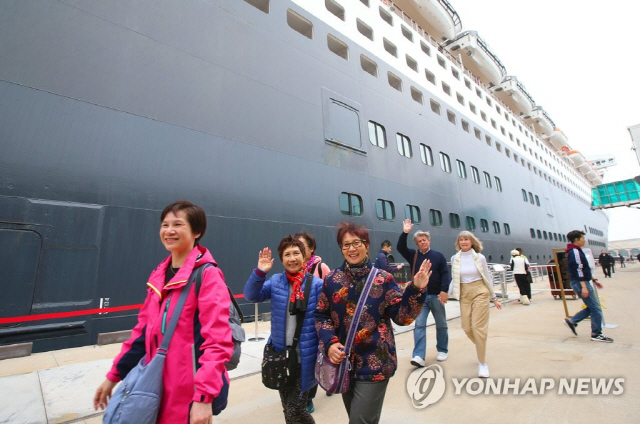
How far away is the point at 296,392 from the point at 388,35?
1375cm

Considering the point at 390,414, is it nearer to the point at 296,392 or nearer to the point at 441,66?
the point at 296,392

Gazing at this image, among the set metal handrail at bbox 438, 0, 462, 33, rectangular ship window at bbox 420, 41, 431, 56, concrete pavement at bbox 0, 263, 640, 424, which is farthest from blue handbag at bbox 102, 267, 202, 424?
metal handrail at bbox 438, 0, 462, 33

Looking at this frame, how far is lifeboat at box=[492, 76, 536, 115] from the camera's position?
24.8 m

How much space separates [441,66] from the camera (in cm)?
1641

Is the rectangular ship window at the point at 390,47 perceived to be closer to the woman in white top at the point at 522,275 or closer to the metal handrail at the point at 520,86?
the woman in white top at the point at 522,275

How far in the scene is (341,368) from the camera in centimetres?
155

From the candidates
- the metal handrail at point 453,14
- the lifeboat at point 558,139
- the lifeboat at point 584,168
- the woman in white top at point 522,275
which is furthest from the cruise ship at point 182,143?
the lifeboat at point 584,168

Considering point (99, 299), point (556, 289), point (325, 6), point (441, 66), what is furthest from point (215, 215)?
point (441, 66)

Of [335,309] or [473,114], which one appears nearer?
[335,309]

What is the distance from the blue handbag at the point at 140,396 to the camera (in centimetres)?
111

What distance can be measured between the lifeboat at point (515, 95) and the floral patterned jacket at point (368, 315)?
94.0 feet

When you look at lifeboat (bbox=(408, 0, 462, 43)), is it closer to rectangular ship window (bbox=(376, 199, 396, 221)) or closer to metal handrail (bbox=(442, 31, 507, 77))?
metal handrail (bbox=(442, 31, 507, 77))

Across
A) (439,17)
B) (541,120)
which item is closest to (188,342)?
(439,17)

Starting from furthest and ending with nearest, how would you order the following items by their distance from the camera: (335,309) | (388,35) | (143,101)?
(388,35) < (143,101) < (335,309)
